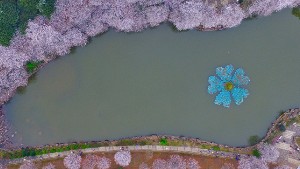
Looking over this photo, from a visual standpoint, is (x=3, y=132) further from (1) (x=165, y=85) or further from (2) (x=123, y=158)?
(1) (x=165, y=85)

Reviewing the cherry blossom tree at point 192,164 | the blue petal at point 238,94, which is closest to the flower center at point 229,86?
the blue petal at point 238,94

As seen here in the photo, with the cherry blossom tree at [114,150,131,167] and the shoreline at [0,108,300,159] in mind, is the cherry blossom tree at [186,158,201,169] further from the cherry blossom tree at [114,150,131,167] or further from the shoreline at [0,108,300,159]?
the cherry blossom tree at [114,150,131,167]

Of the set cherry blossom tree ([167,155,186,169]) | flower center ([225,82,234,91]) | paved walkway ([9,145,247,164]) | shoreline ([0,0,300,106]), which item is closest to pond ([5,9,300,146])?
shoreline ([0,0,300,106])

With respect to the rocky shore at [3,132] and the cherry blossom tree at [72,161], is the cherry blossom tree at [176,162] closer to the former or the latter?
the cherry blossom tree at [72,161]

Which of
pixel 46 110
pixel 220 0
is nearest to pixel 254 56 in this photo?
pixel 220 0

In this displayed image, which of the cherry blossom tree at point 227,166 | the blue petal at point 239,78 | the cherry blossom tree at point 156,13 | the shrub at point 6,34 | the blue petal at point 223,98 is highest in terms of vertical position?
the cherry blossom tree at point 156,13
